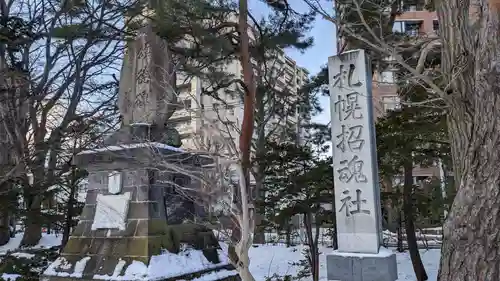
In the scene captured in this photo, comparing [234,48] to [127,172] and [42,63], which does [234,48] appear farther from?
[42,63]

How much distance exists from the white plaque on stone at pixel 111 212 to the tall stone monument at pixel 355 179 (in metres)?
2.99

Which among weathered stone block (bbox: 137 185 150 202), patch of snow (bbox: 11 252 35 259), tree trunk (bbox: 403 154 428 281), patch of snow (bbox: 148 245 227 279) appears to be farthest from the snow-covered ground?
weathered stone block (bbox: 137 185 150 202)

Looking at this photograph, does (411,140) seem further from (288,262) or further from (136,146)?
(288,262)

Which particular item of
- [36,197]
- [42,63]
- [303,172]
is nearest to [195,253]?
[303,172]

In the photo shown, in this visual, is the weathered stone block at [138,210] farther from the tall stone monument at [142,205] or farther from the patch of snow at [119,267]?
the patch of snow at [119,267]

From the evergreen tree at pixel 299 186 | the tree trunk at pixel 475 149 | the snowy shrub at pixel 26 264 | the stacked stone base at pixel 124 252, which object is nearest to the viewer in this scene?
the tree trunk at pixel 475 149

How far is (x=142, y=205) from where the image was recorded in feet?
19.5

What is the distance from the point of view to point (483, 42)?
4227 millimetres

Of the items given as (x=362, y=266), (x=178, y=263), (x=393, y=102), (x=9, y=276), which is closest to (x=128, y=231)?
(x=178, y=263)

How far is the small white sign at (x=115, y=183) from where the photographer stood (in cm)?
612

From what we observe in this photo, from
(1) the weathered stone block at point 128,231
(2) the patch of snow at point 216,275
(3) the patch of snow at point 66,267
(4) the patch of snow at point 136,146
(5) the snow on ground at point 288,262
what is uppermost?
(4) the patch of snow at point 136,146

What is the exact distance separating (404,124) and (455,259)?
4115 mm

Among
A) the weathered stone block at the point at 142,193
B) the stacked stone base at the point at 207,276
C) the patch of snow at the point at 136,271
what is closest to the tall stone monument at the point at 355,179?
the stacked stone base at the point at 207,276

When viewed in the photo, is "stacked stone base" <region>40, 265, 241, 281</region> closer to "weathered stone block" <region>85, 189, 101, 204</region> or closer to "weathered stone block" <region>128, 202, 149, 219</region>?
"weathered stone block" <region>128, 202, 149, 219</region>
